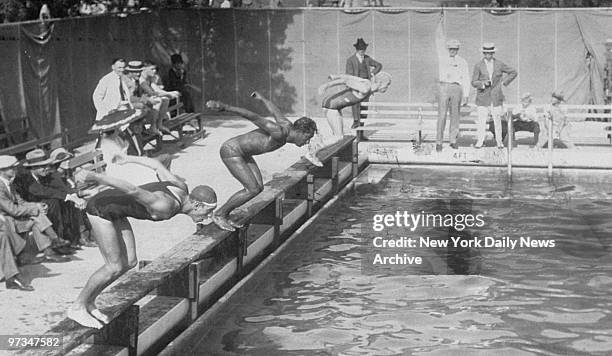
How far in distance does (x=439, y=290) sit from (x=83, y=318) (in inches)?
205

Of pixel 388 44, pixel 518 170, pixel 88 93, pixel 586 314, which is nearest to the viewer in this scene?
pixel 586 314

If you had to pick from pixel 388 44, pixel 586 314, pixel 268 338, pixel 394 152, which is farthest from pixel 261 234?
pixel 388 44

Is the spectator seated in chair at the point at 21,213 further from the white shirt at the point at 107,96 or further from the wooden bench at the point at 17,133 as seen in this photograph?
the wooden bench at the point at 17,133

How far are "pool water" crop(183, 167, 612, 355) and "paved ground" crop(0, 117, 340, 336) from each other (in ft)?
4.56

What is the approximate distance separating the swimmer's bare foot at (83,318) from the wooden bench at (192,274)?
5 centimetres

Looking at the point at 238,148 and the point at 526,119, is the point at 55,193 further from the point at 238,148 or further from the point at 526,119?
the point at 526,119

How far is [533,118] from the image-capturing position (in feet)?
71.8

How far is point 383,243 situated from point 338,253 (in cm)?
78

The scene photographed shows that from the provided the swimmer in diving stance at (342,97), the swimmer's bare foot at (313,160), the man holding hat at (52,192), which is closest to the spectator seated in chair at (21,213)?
the man holding hat at (52,192)

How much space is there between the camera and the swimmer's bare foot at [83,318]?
30.3 ft

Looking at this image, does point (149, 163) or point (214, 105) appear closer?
point (149, 163)

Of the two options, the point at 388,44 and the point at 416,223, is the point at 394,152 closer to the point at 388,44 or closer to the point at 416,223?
the point at 416,223

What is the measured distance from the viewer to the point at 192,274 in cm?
1127

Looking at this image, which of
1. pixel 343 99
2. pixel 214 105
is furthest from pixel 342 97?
pixel 214 105
